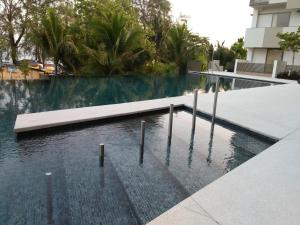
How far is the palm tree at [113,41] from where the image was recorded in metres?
15.5

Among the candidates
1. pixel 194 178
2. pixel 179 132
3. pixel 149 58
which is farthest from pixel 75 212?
pixel 149 58

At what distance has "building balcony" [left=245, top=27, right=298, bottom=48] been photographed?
22.5m

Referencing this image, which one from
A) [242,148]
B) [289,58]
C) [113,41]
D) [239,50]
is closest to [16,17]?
[113,41]

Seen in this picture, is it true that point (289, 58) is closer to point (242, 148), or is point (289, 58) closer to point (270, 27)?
point (270, 27)

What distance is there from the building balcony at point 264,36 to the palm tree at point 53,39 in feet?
56.2

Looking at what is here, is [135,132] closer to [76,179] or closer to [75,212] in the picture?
[76,179]

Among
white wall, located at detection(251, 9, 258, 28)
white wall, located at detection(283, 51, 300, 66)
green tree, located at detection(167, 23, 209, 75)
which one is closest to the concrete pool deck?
green tree, located at detection(167, 23, 209, 75)

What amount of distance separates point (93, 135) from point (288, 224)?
382 centimetres

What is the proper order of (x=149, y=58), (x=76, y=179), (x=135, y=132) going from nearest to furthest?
1. (x=76, y=179)
2. (x=135, y=132)
3. (x=149, y=58)

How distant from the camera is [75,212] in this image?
279 centimetres

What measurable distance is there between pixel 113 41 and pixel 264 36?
14.8 metres

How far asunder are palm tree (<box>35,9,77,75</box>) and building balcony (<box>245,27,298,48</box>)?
17.1m

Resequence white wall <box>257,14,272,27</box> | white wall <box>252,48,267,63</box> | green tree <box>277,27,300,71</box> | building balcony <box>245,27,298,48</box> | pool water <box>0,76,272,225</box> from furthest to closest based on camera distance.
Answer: white wall <box>252,48,267,63</box> → white wall <box>257,14,272,27</box> → building balcony <box>245,27,298,48</box> → green tree <box>277,27,300,71</box> → pool water <box>0,76,272,225</box>

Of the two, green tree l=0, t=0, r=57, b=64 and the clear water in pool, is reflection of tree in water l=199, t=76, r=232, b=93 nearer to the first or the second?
the clear water in pool
